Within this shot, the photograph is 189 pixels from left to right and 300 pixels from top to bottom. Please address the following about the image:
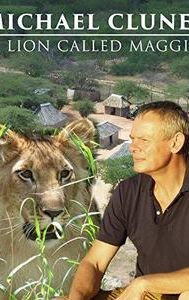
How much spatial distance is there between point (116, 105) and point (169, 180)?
1.08 m

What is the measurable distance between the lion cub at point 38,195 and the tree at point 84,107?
5 centimetres

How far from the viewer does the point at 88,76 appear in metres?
3.80

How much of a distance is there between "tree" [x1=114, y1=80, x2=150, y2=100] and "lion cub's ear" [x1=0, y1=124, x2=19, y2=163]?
531 millimetres

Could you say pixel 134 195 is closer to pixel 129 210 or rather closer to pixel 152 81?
pixel 129 210

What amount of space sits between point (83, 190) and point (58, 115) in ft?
1.23

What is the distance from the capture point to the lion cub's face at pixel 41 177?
3.74 metres

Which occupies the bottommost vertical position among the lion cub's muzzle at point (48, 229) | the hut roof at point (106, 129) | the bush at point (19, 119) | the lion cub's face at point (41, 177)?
the lion cub's muzzle at point (48, 229)

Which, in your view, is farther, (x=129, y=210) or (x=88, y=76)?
(x=88, y=76)

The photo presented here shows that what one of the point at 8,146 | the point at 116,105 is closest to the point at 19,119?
the point at 8,146

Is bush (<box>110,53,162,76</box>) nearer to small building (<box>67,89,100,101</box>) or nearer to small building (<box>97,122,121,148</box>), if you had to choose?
small building (<box>67,89,100,101</box>)

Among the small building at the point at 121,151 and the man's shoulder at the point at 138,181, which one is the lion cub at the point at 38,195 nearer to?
the small building at the point at 121,151

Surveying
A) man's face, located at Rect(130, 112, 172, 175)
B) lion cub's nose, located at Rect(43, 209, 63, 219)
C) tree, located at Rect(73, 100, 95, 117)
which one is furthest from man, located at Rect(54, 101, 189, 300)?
tree, located at Rect(73, 100, 95, 117)

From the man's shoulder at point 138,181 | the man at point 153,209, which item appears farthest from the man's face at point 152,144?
the man's shoulder at point 138,181

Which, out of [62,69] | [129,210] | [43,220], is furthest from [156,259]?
[62,69]
